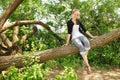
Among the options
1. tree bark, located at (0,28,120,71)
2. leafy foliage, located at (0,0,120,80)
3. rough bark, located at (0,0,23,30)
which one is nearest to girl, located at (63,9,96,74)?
tree bark, located at (0,28,120,71)

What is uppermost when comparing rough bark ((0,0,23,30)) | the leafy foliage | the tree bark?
the leafy foliage

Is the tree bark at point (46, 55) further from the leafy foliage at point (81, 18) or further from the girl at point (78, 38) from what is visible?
the leafy foliage at point (81, 18)

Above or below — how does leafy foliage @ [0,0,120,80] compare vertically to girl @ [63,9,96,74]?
above

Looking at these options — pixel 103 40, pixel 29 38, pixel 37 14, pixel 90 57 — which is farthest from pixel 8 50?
pixel 103 40

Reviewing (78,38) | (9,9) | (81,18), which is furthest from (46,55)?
(81,18)

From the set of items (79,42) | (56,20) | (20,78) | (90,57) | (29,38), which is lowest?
(20,78)

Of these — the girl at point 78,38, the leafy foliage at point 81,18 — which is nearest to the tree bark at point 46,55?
the girl at point 78,38

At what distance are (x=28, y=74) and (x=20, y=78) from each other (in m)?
0.21

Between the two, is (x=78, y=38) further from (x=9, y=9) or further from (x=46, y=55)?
(x=9, y=9)

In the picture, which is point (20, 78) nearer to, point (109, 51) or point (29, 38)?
point (29, 38)

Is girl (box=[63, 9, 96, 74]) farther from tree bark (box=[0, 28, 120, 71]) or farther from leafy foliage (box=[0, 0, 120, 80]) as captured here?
leafy foliage (box=[0, 0, 120, 80])

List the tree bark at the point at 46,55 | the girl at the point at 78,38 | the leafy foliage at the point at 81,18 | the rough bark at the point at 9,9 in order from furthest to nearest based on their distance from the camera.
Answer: the leafy foliage at the point at 81,18
the rough bark at the point at 9,9
the tree bark at the point at 46,55
the girl at the point at 78,38

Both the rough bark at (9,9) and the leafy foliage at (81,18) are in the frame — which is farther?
the leafy foliage at (81,18)

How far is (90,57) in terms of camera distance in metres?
9.45
